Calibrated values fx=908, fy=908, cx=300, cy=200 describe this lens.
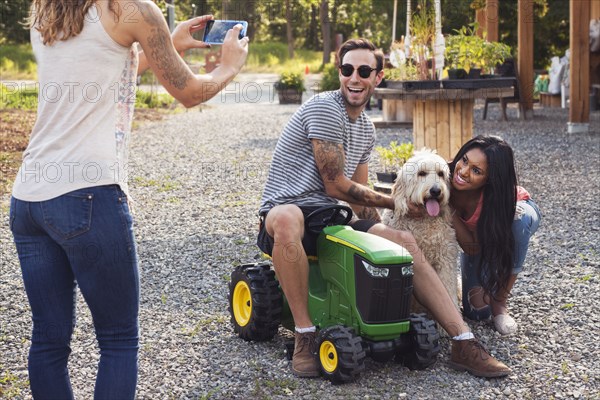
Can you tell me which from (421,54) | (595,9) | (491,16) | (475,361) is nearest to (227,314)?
(475,361)

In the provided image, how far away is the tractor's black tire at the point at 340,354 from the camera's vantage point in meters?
3.76

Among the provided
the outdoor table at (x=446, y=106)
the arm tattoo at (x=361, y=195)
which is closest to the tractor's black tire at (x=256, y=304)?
the arm tattoo at (x=361, y=195)

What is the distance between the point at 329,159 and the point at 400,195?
0.45 m

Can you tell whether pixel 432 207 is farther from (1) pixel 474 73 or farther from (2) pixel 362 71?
(1) pixel 474 73

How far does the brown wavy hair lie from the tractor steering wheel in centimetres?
181

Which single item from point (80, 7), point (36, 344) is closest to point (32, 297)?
point (36, 344)

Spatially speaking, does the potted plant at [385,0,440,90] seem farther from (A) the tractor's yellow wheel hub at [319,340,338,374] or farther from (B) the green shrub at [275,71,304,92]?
(B) the green shrub at [275,71,304,92]

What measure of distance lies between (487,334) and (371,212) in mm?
866

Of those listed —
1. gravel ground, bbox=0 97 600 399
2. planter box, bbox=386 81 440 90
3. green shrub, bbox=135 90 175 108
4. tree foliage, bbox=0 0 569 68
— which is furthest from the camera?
tree foliage, bbox=0 0 569 68

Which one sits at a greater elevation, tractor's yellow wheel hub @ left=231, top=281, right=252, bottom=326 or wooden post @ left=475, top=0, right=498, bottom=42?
wooden post @ left=475, top=0, right=498, bottom=42

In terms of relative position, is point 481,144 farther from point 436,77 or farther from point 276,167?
point 436,77

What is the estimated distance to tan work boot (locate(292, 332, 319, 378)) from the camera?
3967mm

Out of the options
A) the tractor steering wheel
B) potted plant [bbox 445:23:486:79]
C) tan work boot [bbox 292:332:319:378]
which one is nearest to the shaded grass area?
potted plant [bbox 445:23:486:79]

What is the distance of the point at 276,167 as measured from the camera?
432 centimetres
